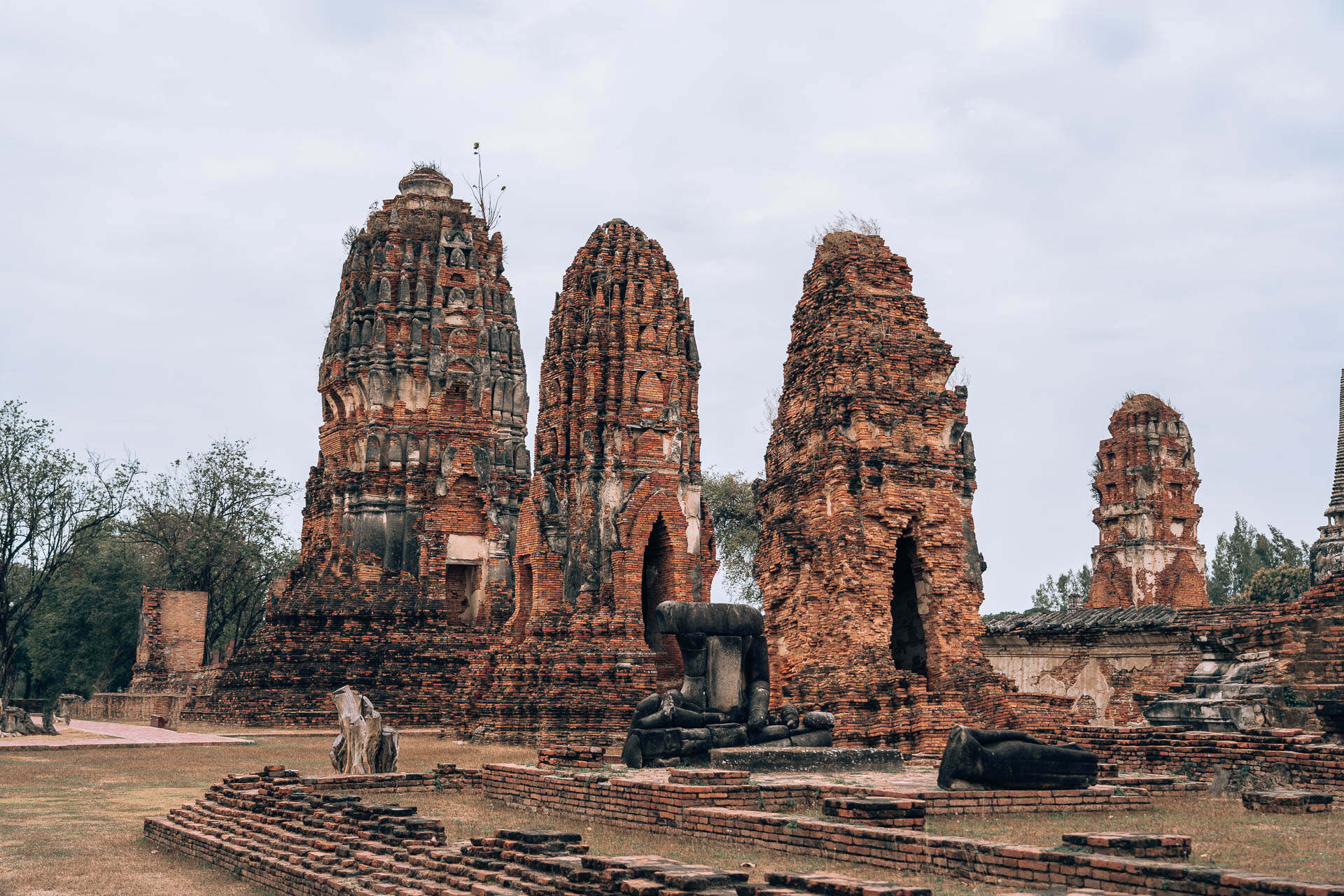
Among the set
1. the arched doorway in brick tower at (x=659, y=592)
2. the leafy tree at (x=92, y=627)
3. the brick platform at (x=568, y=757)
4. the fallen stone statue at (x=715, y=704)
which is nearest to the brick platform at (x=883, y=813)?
the fallen stone statue at (x=715, y=704)

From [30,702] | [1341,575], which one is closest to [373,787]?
[1341,575]

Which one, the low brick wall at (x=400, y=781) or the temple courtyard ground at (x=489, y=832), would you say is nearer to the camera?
the temple courtyard ground at (x=489, y=832)

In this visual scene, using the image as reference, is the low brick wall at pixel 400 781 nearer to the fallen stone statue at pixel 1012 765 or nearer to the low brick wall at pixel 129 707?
the fallen stone statue at pixel 1012 765

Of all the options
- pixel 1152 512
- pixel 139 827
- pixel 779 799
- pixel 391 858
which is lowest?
pixel 139 827

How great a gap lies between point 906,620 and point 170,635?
2434 centimetres

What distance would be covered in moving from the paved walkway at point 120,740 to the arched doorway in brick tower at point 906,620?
11.2 metres

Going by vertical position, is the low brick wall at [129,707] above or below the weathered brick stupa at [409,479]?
below

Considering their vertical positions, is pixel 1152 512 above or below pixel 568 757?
above

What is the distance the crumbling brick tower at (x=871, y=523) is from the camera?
54.5 ft

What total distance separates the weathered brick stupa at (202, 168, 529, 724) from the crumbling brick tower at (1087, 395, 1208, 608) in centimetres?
1634

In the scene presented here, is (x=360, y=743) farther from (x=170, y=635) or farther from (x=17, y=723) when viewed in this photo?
(x=170, y=635)

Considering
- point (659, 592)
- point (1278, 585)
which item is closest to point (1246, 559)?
point (1278, 585)

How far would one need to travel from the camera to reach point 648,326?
2611 cm

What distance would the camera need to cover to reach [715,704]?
14562mm
